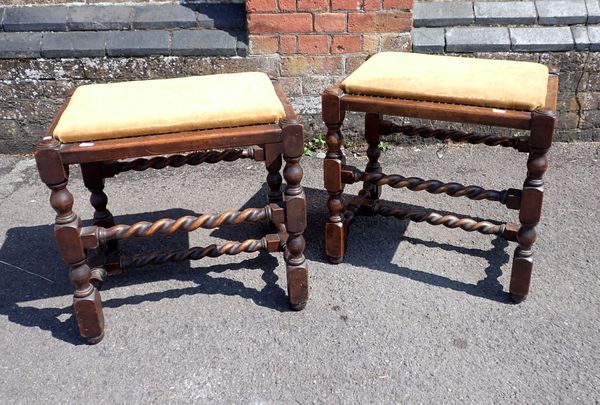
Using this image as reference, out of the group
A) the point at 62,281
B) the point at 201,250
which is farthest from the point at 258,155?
the point at 62,281

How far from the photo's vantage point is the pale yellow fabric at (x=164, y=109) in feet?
6.59

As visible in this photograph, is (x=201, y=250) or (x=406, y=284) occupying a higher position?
(x=201, y=250)

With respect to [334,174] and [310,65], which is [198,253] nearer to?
[334,174]

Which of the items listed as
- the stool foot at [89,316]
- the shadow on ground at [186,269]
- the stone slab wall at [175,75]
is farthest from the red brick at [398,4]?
the stool foot at [89,316]

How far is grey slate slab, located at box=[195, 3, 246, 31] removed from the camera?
11.2 feet

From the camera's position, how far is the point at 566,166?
3414 millimetres

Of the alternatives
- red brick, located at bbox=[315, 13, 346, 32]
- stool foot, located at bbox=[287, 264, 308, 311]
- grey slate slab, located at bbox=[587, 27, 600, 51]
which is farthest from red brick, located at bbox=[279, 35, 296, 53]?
grey slate slab, located at bbox=[587, 27, 600, 51]

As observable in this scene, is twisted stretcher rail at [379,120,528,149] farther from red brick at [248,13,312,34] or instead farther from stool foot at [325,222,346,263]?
red brick at [248,13,312,34]

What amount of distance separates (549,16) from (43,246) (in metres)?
2.90

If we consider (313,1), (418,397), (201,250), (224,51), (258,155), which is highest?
(313,1)

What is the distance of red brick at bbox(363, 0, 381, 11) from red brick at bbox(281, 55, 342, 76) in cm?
29

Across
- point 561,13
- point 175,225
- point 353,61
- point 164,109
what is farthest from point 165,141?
point 561,13

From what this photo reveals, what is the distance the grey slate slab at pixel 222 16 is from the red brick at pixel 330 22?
422 millimetres

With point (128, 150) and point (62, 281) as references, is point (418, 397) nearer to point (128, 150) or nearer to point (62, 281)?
point (128, 150)
